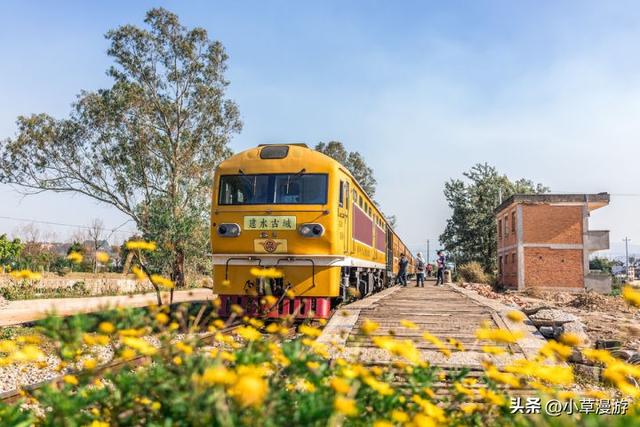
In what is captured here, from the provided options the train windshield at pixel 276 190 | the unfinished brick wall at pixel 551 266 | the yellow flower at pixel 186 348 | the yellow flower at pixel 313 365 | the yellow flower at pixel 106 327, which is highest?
the train windshield at pixel 276 190

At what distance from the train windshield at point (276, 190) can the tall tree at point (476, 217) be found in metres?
33.1

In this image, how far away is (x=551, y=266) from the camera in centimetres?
2708

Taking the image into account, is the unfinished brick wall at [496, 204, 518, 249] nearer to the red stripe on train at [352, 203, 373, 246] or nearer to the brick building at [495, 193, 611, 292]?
the brick building at [495, 193, 611, 292]

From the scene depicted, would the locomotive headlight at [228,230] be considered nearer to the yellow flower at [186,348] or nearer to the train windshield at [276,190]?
the train windshield at [276,190]

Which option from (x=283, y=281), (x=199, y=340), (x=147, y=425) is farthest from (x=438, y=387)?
(x=283, y=281)

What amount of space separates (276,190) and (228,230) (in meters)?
1.08

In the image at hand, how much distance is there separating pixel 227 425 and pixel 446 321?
24.9ft

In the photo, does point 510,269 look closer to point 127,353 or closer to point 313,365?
point 313,365

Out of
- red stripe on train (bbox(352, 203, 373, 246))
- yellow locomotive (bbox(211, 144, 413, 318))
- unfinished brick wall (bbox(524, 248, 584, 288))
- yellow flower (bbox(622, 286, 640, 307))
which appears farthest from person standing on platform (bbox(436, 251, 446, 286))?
yellow flower (bbox(622, 286, 640, 307))

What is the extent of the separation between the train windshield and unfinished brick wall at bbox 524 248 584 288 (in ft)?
68.0

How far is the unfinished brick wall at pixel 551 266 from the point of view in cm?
2684

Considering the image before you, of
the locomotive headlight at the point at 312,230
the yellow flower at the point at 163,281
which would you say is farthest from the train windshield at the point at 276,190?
the yellow flower at the point at 163,281

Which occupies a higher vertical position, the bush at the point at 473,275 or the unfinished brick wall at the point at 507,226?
the unfinished brick wall at the point at 507,226

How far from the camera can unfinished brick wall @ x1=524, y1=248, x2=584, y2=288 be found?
1057 inches
